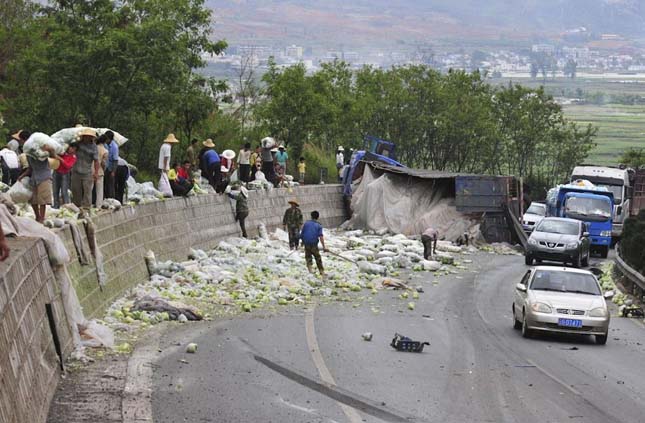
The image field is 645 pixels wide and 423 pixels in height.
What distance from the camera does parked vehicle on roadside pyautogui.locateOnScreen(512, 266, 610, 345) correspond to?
2114 cm

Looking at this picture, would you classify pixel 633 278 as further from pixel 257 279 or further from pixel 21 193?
pixel 21 193

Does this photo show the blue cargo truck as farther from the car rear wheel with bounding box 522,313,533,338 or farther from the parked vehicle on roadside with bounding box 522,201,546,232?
the car rear wheel with bounding box 522,313,533,338

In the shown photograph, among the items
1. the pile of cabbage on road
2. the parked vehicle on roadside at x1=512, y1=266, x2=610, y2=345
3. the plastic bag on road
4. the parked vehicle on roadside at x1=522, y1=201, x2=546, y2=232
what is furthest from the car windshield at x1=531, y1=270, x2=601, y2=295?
the parked vehicle on roadside at x1=522, y1=201, x2=546, y2=232

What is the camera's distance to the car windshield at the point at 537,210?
184ft

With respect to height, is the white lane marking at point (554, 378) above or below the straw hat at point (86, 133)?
below

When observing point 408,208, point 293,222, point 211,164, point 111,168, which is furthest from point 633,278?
point 408,208

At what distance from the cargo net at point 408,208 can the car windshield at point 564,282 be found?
2299 cm

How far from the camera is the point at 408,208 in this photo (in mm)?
48188

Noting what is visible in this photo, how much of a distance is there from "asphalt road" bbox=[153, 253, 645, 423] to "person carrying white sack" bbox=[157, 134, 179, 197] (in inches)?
280

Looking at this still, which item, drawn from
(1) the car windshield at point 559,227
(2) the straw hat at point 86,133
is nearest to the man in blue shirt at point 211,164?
(1) the car windshield at point 559,227

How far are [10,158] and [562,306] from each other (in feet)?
39.1

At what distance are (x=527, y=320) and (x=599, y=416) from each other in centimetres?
765

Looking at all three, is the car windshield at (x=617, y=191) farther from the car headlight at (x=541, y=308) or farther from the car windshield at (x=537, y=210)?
the car headlight at (x=541, y=308)

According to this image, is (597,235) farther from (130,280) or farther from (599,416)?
(599,416)
